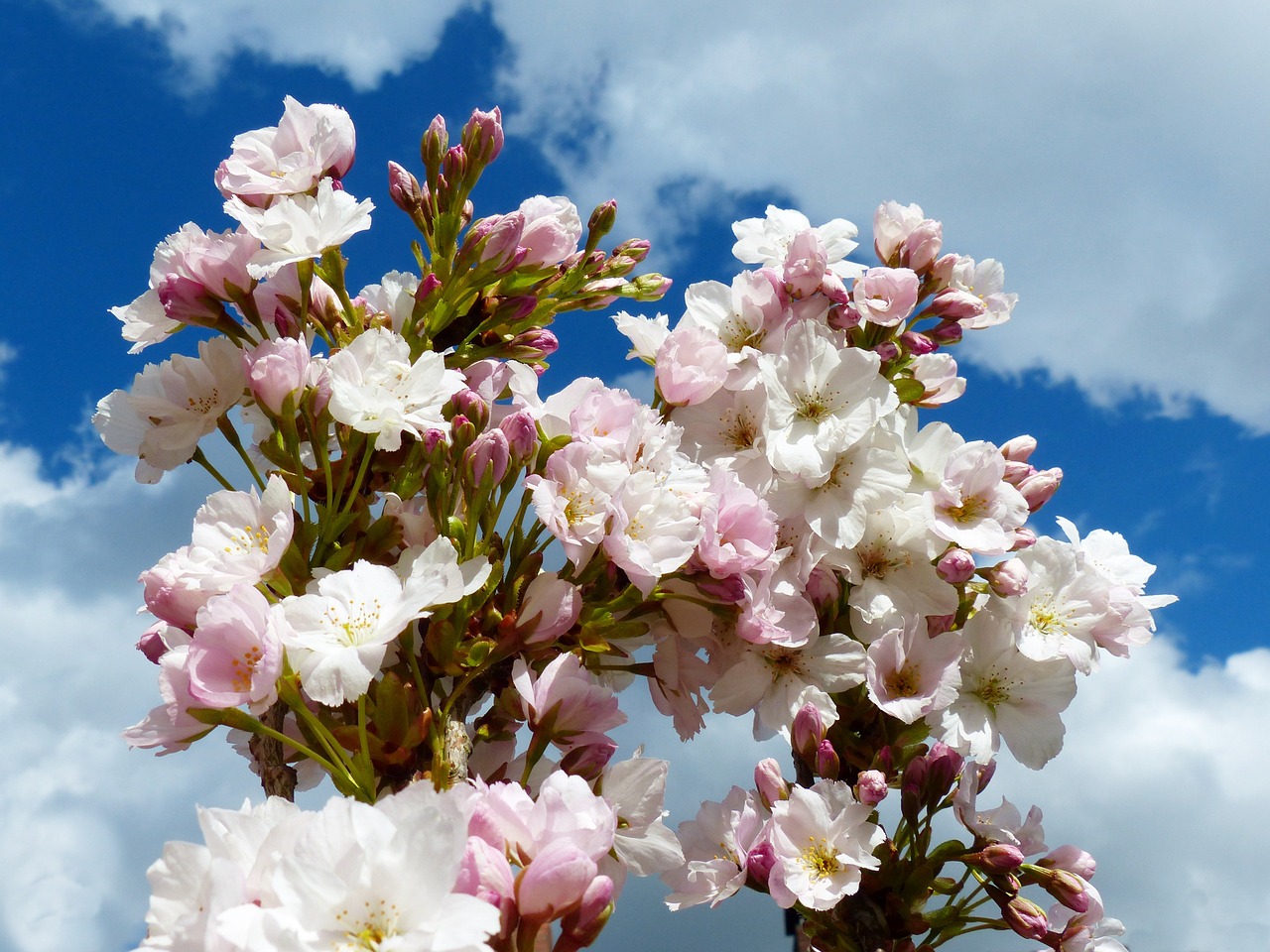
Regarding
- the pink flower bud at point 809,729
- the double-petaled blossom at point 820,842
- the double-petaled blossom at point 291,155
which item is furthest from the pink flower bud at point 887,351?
the double-petaled blossom at point 291,155

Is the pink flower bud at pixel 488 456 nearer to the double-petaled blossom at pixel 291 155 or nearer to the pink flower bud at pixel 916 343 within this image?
the double-petaled blossom at pixel 291 155

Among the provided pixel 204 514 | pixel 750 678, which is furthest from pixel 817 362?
pixel 204 514

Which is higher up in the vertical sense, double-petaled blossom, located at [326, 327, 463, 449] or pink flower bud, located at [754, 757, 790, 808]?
double-petaled blossom, located at [326, 327, 463, 449]

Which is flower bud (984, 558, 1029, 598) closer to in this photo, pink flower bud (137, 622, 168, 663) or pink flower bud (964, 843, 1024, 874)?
pink flower bud (964, 843, 1024, 874)

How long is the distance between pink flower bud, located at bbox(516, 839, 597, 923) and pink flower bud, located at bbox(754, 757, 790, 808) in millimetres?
669

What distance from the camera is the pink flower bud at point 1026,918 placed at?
1.87 metres

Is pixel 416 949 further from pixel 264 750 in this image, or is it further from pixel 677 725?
pixel 677 725

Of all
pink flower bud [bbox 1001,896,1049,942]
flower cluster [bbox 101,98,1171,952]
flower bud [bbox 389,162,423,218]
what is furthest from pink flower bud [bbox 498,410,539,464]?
pink flower bud [bbox 1001,896,1049,942]

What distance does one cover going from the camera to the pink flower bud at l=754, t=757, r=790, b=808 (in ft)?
6.29

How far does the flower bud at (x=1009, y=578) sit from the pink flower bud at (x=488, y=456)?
874mm

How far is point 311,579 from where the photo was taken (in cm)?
169

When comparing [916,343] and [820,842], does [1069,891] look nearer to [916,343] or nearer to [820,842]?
[820,842]

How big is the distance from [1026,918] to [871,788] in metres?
0.35

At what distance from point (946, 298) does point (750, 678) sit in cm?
83
